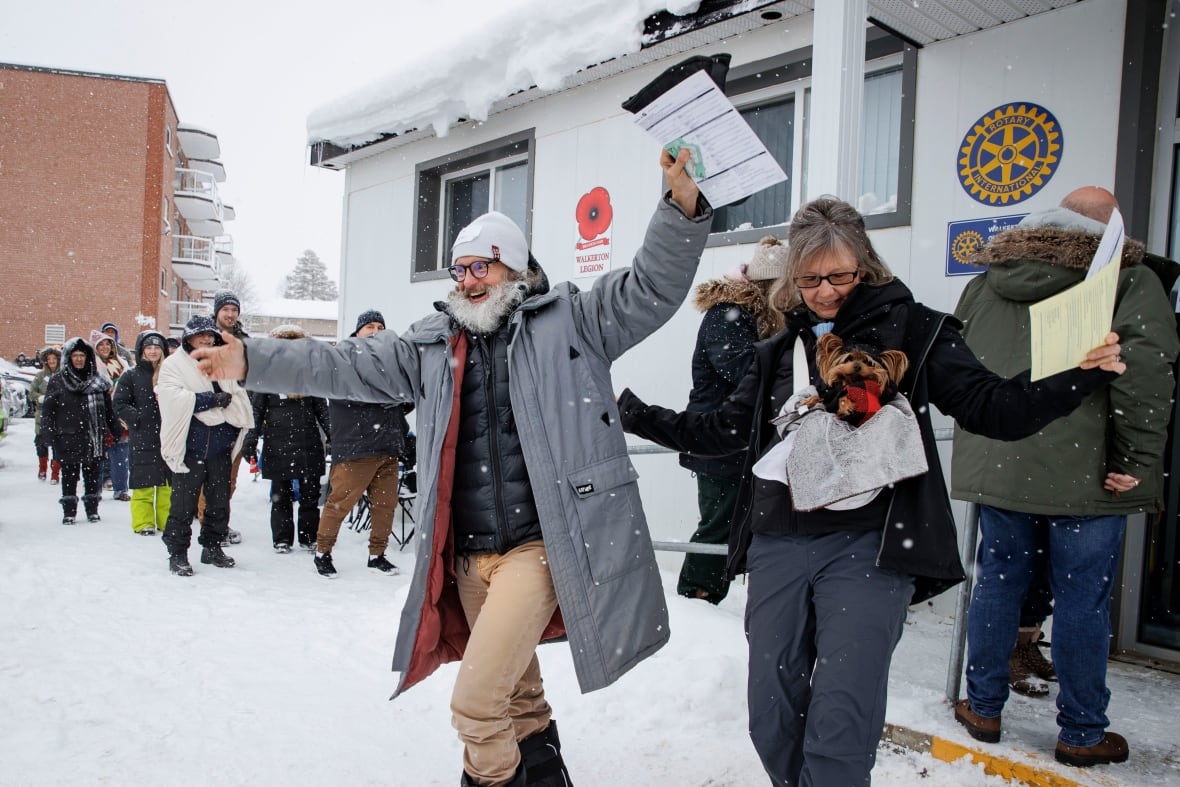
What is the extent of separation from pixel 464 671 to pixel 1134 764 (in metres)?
2.51

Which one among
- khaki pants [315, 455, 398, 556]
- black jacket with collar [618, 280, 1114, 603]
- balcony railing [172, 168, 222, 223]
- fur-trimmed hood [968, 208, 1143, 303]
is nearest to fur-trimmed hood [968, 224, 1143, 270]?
fur-trimmed hood [968, 208, 1143, 303]

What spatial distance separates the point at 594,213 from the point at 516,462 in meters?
4.84

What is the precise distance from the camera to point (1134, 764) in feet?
10.0

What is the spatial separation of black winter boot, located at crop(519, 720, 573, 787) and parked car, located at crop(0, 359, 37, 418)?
2025 cm

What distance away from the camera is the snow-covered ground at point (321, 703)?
333 cm

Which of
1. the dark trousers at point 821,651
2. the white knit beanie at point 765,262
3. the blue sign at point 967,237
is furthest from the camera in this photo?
the blue sign at point 967,237

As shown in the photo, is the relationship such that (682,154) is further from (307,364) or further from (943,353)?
(307,364)

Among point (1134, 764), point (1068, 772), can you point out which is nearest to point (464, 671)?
point (1068, 772)

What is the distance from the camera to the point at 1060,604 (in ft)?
10.1

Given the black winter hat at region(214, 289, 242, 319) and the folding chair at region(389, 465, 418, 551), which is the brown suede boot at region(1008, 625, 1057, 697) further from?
the black winter hat at region(214, 289, 242, 319)

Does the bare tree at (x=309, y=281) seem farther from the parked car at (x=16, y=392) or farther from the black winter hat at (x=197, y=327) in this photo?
the black winter hat at (x=197, y=327)

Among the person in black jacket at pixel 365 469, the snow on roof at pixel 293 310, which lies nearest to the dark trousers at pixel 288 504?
the person in black jacket at pixel 365 469

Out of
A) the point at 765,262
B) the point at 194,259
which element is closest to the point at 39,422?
the point at 765,262

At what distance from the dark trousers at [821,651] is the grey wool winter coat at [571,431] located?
1.39ft
